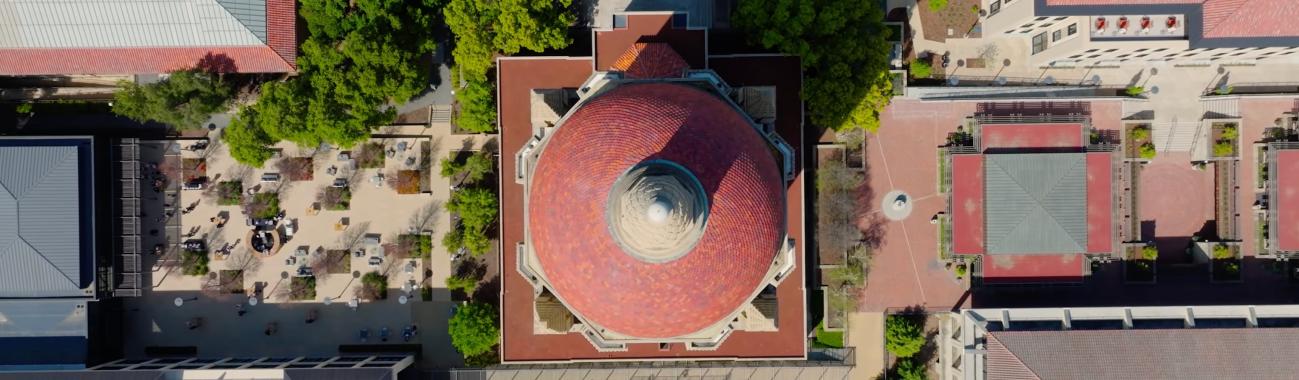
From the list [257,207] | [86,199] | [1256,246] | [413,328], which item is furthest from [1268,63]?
[86,199]

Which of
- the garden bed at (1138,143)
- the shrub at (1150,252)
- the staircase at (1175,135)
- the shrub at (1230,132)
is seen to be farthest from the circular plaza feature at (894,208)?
the shrub at (1230,132)

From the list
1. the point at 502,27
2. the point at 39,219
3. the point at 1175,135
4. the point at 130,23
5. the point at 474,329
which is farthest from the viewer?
the point at 1175,135

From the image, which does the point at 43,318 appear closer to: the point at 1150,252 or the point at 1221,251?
the point at 1150,252

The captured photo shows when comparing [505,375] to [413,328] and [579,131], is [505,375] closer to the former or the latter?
[413,328]

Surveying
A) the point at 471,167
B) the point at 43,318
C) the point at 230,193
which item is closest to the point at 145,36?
the point at 230,193

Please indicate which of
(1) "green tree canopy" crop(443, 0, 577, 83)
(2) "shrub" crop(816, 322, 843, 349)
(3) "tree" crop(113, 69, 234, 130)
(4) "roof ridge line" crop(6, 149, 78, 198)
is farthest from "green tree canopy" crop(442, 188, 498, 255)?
(4) "roof ridge line" crop(6, 149, 78, 198)

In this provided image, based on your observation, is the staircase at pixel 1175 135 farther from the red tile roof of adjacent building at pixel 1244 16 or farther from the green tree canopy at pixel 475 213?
the green tree canopy at pixel 475 213
